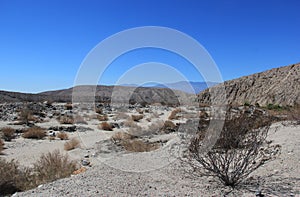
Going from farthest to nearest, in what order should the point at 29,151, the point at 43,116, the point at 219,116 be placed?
the point at 43,116 → the point at 29,151 → the point at 219,116

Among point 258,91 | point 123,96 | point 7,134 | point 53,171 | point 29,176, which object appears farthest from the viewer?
point 258,91

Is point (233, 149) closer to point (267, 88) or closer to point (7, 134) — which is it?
point (7, 134)

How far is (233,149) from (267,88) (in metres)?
44.8

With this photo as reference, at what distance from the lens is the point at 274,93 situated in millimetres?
42938

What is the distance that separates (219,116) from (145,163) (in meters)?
2.27

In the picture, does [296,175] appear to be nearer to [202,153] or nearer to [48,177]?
[202,153]

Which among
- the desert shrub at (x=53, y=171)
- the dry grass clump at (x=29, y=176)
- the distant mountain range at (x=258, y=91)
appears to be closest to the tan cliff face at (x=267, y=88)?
the distant mountain range at (x=258, y=91)

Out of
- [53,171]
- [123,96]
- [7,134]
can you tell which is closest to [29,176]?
[53,171]

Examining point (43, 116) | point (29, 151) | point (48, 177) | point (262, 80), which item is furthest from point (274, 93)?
point (48, 177)

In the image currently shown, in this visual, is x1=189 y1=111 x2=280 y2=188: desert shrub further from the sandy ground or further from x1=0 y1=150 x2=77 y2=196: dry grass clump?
x1=0 y1=150 x2=77 y2=196: dry grass clump

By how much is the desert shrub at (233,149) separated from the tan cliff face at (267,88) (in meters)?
32.5

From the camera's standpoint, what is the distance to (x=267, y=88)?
4662cm

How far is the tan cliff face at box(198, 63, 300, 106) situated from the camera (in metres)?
41.0

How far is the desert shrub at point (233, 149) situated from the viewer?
5.25 meters
